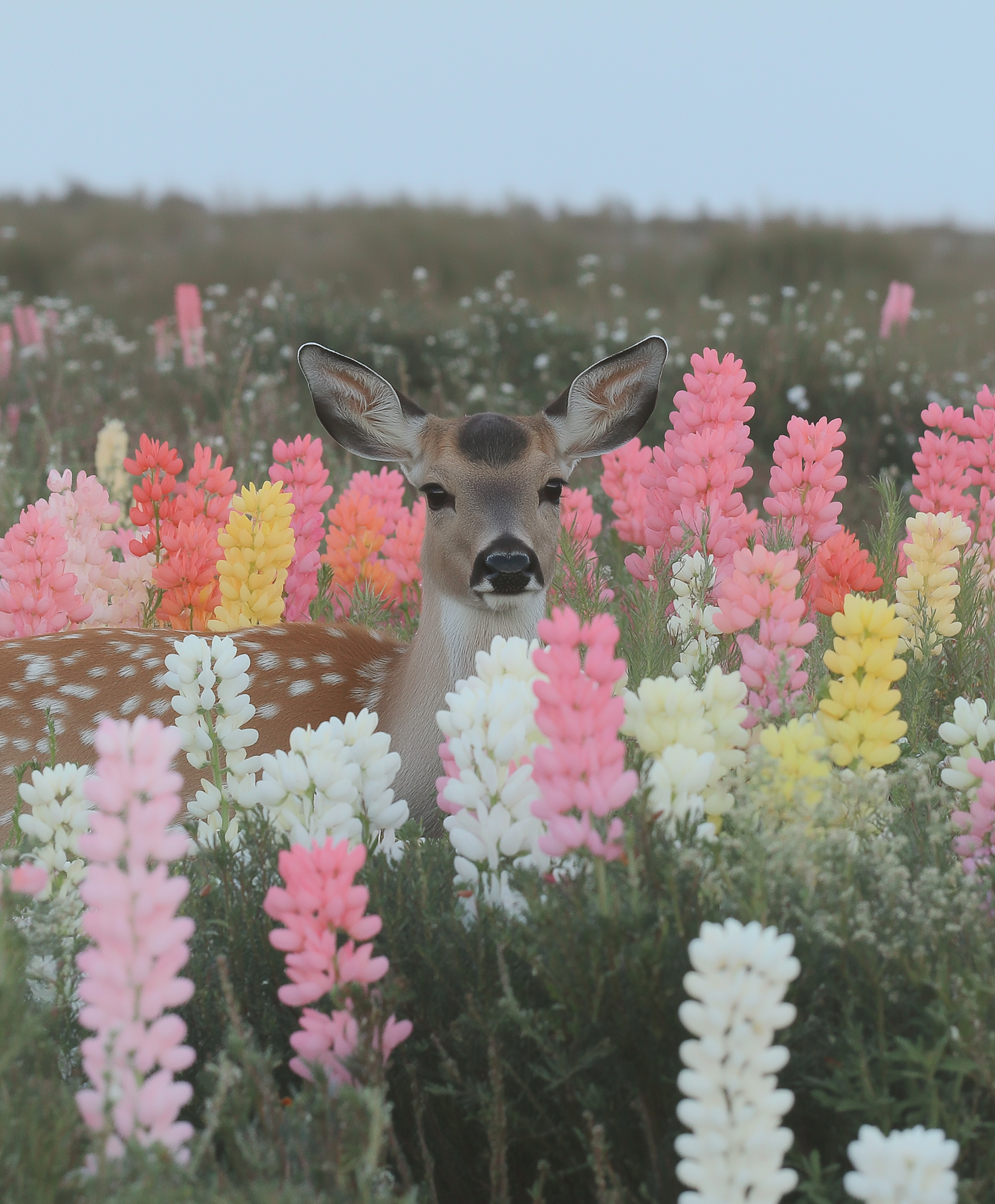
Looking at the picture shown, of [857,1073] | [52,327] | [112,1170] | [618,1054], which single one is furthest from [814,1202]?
[52,327]

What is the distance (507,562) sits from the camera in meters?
3.51

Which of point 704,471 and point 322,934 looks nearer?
point 322,934

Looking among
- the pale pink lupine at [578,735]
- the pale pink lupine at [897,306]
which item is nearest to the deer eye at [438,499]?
the pale pink lupine at [578,735]

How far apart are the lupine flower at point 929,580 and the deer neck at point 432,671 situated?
108 cm

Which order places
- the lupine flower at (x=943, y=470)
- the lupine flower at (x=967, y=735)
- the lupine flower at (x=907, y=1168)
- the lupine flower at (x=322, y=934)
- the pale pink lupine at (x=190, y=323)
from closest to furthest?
the lupine flower at (x=907, y=1168) < the lupine flower at (x=322, y=934) < the lupine flower at (x=967, y=735) < the lupine flower at (x=943, y=470) < the pale pink lupine at (x=190, y=323)

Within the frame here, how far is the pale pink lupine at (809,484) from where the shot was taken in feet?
11.8

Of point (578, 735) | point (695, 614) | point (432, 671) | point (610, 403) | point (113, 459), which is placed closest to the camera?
point (578, 735)

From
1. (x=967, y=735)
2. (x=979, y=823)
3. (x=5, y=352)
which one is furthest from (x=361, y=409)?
(x=5, y=352)

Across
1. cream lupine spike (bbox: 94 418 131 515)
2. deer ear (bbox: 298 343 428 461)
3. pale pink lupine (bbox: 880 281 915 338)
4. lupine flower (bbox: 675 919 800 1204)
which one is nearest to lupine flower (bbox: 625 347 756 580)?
deer ear (bbox: 298 343 428 461)

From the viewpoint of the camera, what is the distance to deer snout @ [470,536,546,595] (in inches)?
138

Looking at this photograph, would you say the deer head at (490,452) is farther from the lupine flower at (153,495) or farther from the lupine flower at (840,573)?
the lupine flower at (840,573)

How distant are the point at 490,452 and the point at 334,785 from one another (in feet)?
6.65

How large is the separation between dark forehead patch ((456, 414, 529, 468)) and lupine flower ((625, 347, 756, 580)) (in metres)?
→ 0.42

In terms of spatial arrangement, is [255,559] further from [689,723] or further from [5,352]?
[5,352]
